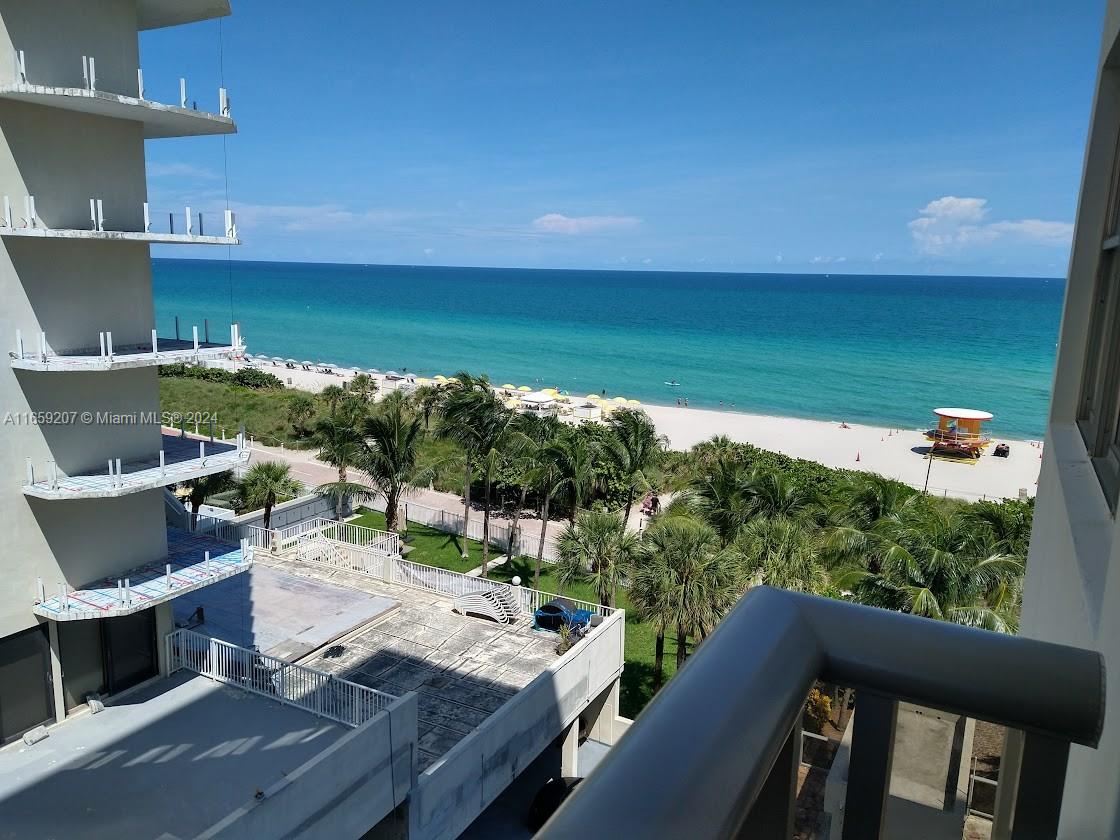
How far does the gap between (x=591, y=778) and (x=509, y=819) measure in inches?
655

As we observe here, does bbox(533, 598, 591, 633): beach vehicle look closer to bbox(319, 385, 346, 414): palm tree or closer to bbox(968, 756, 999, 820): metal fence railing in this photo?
bbox(968, 756, 999, 820): metal fence railing

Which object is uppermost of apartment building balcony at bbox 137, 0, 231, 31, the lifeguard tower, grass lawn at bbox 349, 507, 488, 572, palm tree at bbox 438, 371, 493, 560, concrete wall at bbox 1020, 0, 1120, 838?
apartment building balcony at bbox 137, 0, 231, 31

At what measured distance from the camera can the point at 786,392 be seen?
78.3 meters

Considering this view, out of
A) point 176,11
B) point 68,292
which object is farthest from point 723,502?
point 176,11

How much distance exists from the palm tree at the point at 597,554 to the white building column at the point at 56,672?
1051 cm

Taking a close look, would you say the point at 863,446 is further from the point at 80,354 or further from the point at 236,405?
the point at 80,354

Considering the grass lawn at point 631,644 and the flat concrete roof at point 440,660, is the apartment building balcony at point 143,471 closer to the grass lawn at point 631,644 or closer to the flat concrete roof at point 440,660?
the flat concrete roof at point 440,660

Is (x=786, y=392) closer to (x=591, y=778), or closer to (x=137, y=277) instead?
(x=137, y=277)

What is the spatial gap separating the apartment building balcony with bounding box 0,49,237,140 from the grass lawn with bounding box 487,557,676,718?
13214mm

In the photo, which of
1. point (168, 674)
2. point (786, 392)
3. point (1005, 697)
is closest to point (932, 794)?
point (1005, 697)

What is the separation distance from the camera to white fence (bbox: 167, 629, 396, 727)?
1277 centimetres

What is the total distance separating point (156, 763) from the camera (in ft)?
38.6

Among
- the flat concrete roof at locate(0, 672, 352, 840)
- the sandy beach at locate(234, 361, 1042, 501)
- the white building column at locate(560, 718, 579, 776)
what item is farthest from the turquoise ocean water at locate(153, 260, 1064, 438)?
the flat concrete roof at locate(0, 672, 352, 840)

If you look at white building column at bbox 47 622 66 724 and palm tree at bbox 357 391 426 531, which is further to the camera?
palm tree at bbox 357 391 426 531
